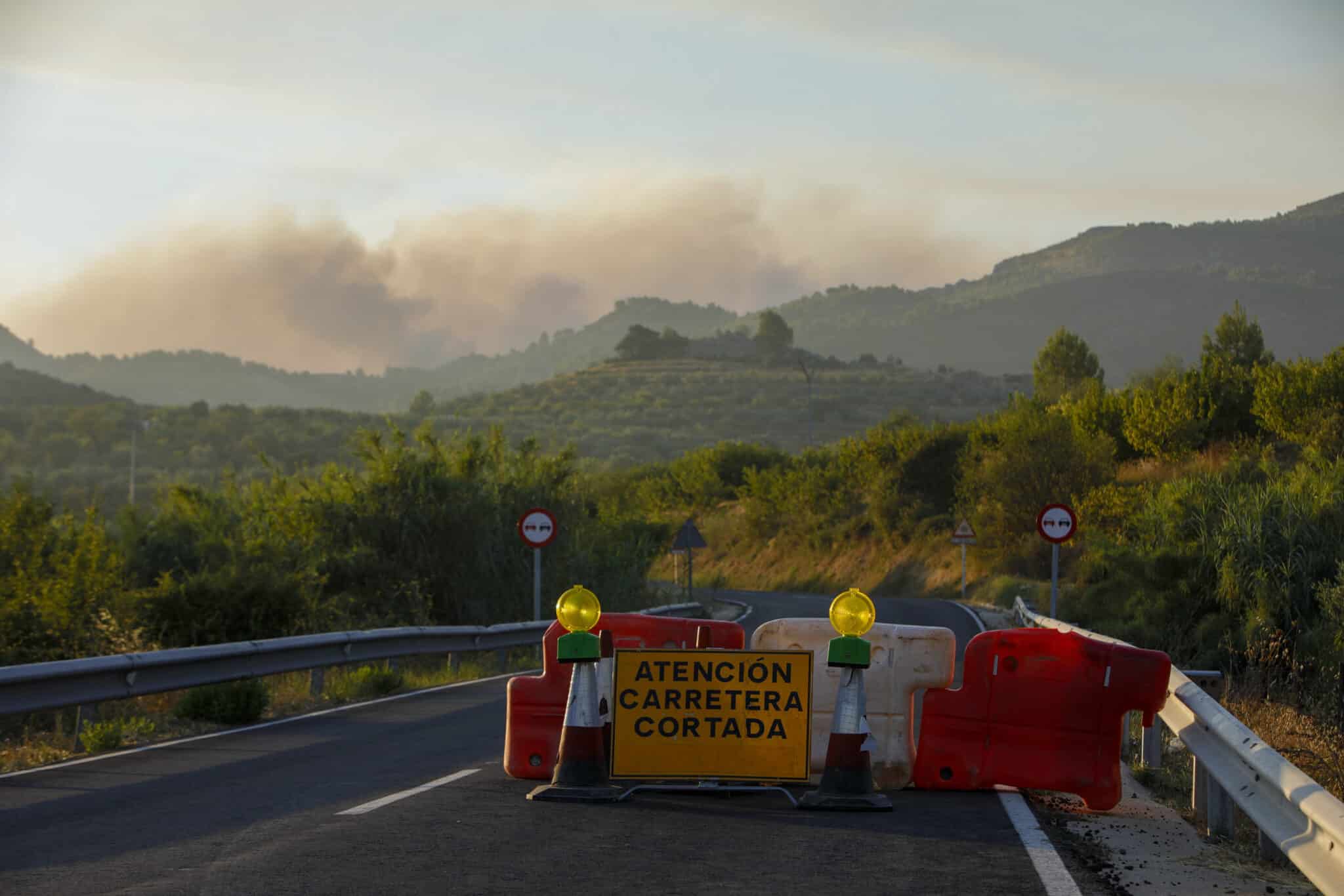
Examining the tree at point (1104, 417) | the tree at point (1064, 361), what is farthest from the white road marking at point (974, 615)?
the tree at point (1064, 361)

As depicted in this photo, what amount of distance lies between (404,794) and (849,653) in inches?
120

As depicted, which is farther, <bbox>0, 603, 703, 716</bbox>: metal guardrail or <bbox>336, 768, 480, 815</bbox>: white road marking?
<bbox>0, 603, 703, 716</bbox>: metal guardrail

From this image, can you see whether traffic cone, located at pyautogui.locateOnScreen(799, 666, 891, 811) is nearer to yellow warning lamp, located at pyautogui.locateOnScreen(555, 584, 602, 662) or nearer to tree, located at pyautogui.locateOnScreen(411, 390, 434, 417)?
yellow warning lamp, located at pyautogui.locateOnScreen(555, 584, 602, 662)

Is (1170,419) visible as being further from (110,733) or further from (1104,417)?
(110,733)

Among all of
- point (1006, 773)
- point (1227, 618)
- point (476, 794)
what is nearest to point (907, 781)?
point (1006, 773)

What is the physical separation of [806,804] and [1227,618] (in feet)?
54.7

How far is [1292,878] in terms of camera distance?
677 cm

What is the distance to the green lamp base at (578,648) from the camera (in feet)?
28.8

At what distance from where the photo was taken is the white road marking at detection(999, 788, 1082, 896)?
657 cm

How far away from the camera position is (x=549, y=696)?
9656 mm

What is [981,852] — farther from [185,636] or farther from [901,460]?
[901,460]

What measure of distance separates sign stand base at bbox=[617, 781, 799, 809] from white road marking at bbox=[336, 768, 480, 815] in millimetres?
1432

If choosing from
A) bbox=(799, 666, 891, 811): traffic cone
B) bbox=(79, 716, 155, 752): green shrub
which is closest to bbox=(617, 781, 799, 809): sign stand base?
bbox=(799, 666, 891, 811): traffic cone

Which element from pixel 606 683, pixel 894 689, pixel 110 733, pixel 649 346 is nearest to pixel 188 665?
pixel 110 733
